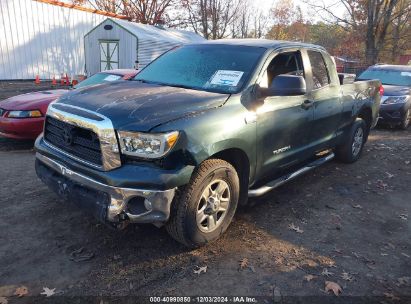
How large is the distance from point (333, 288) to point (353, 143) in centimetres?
377

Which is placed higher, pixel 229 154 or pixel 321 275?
pixel 229 154

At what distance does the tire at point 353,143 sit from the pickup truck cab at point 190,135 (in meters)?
1.36

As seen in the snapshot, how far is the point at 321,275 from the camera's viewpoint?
10.4ft

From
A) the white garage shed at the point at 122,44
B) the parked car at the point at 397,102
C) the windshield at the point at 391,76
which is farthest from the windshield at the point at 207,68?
the white garage shed at the point at 122,44

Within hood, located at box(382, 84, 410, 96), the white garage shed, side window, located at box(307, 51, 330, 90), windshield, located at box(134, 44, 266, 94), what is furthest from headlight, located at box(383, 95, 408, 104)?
the white garage shed

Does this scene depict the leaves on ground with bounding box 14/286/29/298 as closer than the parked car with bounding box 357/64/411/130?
Yes

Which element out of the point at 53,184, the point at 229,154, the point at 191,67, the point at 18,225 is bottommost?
the point at 18,225

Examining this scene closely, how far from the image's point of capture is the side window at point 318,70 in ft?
15.4

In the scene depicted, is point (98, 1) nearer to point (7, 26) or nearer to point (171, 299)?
point (7, 26)

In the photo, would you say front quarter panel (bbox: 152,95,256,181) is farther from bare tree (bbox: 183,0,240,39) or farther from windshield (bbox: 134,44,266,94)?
bare tree (bbox: 183,0,240,39)

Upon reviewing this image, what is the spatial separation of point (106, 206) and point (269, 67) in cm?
236

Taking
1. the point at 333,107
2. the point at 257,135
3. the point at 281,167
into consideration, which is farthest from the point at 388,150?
the point at 257,135

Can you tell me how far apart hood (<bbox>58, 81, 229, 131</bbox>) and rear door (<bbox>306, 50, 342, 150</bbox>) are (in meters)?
1.68

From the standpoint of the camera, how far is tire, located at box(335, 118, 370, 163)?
234 inches
